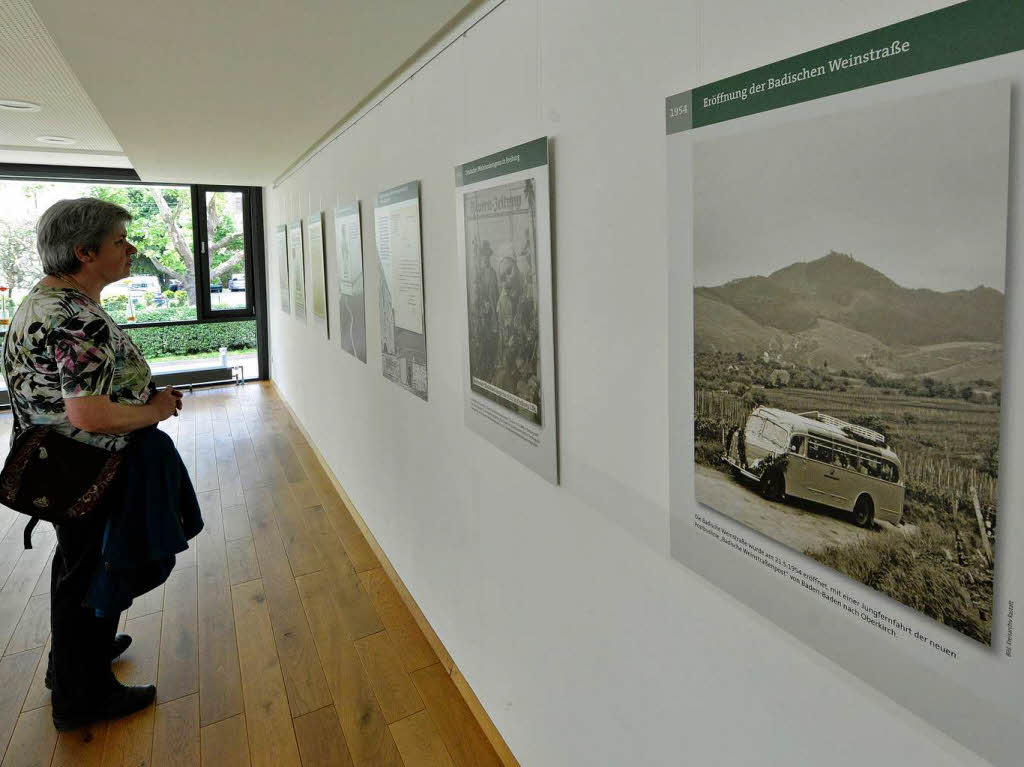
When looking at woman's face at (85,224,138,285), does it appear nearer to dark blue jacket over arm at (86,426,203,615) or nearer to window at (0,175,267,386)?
dark blue jacket over arm at (86,426,203,615)

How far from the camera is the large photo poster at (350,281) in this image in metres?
3.46

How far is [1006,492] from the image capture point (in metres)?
0.72

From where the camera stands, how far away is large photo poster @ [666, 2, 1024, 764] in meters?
0.73

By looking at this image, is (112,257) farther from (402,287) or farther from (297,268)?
(297,268)

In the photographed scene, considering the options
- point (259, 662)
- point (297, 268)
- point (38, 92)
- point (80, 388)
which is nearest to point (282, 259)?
point (297, 268)

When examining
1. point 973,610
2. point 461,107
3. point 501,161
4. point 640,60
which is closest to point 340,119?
point 461,107

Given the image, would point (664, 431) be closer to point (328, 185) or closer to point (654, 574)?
point (654, 574)

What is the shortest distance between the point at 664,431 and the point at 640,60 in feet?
2.37

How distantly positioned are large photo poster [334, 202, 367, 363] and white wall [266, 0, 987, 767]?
1.02 metres

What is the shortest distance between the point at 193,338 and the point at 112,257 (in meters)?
6.39

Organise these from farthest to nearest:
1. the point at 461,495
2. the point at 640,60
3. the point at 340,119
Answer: the point at 340,119 → the point at 461,495 → the point at 640,60

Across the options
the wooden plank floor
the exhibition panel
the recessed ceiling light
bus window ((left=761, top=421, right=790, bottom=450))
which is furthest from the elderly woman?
the exhibition panel

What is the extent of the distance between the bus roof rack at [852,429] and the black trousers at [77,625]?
2.15m

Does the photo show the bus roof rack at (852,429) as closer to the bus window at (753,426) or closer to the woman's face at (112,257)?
the bus window at (753,426)
